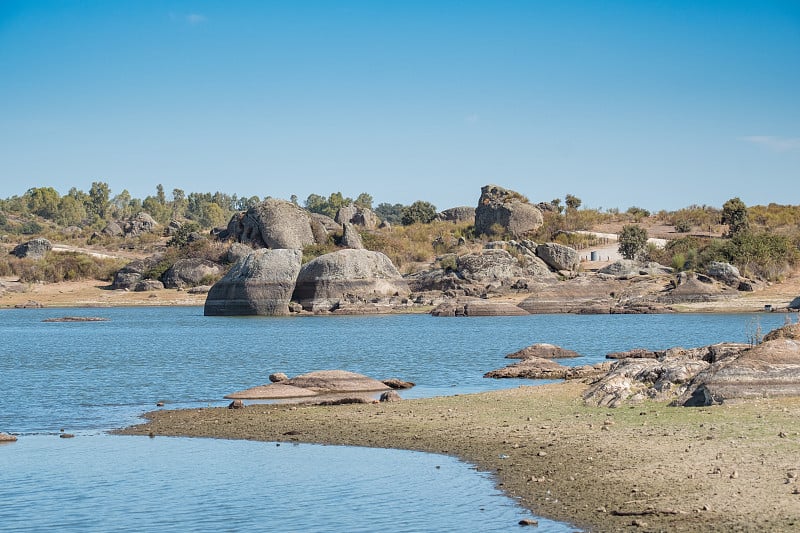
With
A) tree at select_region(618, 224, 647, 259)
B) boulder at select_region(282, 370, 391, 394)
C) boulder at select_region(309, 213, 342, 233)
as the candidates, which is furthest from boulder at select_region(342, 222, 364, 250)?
boulder at select_region(282, 370, 391, 394)

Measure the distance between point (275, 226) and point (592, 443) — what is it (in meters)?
78.7

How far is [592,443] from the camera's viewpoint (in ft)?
52.4

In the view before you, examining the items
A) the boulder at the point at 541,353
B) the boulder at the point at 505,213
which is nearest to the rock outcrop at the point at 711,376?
the boulder at the point at 541,353

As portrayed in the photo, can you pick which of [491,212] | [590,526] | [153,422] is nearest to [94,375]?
[153,422]

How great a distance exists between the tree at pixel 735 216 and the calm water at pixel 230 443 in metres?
43.1

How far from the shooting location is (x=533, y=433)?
17453mm

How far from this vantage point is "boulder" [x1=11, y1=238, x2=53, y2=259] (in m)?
106

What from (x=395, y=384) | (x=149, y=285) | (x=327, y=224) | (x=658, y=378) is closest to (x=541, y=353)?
(x=395, y=384)

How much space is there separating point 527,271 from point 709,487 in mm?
68416

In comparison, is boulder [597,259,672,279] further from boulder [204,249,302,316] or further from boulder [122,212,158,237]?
boulder [122,212,158,237]

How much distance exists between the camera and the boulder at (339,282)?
70125mm

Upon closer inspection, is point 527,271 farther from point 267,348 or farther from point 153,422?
point 153,422

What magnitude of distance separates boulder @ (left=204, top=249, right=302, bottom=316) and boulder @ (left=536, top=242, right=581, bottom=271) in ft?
80.9

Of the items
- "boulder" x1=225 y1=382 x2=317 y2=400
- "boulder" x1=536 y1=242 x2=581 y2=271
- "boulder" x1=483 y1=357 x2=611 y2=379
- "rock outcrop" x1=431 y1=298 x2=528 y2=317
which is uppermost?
"boulder" x1=536 y1=242 x2=581 y2=271
